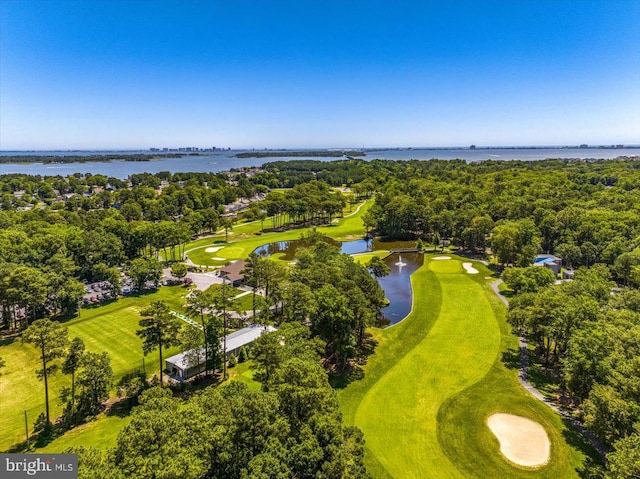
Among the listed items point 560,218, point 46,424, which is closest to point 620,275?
point 560,218

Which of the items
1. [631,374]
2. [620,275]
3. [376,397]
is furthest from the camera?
[620,275]

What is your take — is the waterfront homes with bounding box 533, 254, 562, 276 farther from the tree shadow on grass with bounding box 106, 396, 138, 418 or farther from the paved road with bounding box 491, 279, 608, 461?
the tree shadow on grass with bounding box 106, 396, 138, 418

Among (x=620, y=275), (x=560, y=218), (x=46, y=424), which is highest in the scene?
(x=560, y=218)

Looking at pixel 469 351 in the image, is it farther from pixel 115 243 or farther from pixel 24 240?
pixel 24 240

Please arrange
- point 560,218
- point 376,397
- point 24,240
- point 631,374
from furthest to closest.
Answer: point 560,218 < point 24,240 < point 376,397 < point 631,374

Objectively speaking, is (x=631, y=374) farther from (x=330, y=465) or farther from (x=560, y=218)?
(x=560, y=218)

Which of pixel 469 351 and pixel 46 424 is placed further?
pixel 469 351

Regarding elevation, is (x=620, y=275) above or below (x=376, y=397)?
above
